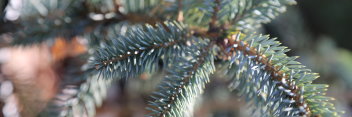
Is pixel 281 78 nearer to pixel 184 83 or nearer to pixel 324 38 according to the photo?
pixel 184 83

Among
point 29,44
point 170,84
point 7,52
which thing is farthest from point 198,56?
point 7,52

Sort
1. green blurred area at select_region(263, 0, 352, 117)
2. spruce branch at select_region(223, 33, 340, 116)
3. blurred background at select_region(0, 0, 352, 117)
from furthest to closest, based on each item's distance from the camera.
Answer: green blurred area at select_region(263, 0, 352, 117), blurred background at select_region(0, 0, 352, 117), spruce branch at select_region(223, 33, 340, 116)

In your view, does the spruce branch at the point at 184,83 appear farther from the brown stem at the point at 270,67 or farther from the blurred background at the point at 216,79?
the blurred background at the point at 216,79

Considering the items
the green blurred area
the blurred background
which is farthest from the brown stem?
the green blurred area

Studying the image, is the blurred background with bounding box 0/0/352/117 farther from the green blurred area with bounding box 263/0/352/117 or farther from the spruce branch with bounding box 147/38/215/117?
the spruce branch with bounding box 147/38/215/117

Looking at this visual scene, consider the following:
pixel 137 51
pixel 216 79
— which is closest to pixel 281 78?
pixel 137 51

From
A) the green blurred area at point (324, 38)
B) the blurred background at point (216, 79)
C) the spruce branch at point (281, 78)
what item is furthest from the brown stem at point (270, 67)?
the green blurred area at point (324, 38)
